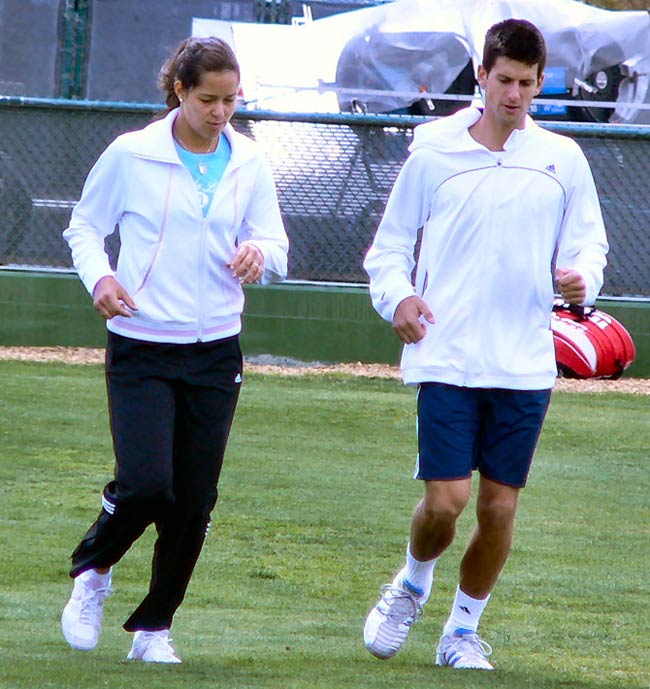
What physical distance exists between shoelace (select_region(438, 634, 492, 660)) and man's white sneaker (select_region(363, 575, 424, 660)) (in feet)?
0.49

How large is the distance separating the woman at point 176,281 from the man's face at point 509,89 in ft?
2.42

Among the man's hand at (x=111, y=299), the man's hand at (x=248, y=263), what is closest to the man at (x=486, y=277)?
the man's hand at (x=248, y=263)

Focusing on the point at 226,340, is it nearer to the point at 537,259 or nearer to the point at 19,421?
the point at 537,259

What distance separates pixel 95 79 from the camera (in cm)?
1429

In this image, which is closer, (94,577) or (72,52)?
(94,577)

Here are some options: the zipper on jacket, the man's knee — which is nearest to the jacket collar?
the zipper on jacket

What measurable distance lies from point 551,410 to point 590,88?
16.3ft

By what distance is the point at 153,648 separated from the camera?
4.89 meters

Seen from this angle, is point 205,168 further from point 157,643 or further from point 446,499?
point 157,643

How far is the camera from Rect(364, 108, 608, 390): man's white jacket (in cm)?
477

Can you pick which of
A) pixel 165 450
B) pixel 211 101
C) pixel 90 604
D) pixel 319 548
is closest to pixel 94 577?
pixel 90 604

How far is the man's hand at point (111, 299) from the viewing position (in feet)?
15.0

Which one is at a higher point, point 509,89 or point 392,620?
point 509,89

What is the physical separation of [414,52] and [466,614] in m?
10.2
